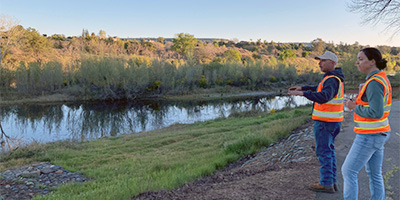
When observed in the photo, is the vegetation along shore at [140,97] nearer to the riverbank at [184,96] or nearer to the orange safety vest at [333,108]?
the riverbank at [184,96]

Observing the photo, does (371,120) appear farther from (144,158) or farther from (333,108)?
(144,158)

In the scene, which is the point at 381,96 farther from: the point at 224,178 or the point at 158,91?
the point at 158,91

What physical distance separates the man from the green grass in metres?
2.89

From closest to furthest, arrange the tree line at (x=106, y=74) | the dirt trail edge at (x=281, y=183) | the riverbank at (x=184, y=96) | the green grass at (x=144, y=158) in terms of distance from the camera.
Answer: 1. the dirt trail edge at (x=281, y=183)
2. the green grass at (x=144, y=158)
3. the riverbank at (x=184, y=96)
4. the tree line at (x=106, y=74)

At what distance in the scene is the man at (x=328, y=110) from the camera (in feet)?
→ 12.2

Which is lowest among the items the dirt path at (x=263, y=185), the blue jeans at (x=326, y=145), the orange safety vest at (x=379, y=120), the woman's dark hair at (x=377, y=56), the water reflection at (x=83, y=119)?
the water reflection at (x=83, y=119)

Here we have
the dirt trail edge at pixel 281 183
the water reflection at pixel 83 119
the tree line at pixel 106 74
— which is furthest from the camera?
the tree line at pixel 106 74

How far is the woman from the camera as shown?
2799mm

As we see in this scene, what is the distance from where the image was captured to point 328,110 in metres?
3.84

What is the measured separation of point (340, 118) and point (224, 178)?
283 centimetres

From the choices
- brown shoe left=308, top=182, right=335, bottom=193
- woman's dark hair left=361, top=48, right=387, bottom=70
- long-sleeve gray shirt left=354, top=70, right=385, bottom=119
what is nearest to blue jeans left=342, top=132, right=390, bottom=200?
long-sleeve gray shirt left=354, top=70, right=385, bottom=119

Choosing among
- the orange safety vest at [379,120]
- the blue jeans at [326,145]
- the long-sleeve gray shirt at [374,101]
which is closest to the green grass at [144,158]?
the blue jeans at [326,145]

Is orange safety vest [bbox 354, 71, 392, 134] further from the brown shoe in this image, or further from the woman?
the brown shoe

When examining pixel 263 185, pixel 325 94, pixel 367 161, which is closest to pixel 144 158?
pixel 263 185
